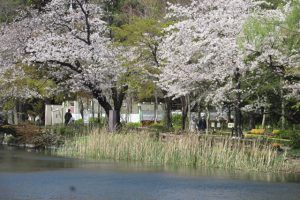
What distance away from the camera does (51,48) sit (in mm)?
30844

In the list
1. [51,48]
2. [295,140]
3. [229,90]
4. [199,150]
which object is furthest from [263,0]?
[51,48]

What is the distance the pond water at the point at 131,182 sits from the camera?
642 inches

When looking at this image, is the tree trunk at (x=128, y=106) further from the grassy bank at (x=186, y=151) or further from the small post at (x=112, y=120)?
the grassy bank at (x=186, y=151)

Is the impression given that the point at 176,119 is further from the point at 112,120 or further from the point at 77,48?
the point at 112,120

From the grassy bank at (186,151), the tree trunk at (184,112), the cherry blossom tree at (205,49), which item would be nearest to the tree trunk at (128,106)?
the tree trunk at (184,112)

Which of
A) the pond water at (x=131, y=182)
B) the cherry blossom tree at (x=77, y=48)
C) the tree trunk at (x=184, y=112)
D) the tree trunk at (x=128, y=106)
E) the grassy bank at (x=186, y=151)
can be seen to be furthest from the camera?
the tree trunk at (x=128, y=106)

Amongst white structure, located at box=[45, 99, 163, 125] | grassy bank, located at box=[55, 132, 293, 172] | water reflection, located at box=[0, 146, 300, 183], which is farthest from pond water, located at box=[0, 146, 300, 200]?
white structure, located at box=[45, 99, 163, 125]

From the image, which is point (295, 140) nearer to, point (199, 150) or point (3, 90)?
point (199, 150)

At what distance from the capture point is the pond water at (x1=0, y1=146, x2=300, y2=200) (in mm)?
16297

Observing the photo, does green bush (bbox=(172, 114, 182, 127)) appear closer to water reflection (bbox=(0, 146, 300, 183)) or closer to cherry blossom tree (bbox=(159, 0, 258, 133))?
cherry blossom tree (bbox=(159, 0, 258, 133))

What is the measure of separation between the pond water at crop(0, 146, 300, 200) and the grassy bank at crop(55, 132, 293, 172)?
0.73 metres

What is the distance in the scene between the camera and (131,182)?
18.8 m

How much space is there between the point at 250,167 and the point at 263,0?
909cm

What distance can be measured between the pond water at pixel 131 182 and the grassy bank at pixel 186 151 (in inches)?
28.8
